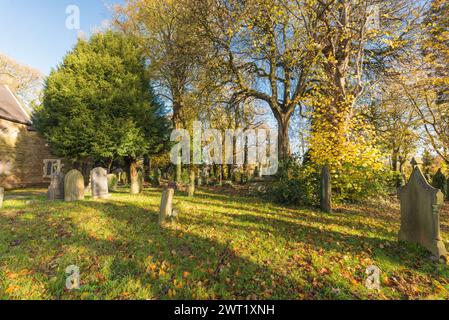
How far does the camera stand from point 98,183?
1024cm

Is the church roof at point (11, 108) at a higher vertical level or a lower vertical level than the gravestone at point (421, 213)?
higher

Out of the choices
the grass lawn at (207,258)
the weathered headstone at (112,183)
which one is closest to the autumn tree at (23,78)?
the weathered headstone at (112,183)

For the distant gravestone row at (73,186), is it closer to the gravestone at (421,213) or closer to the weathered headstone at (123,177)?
the weathered headstone at (123,177)

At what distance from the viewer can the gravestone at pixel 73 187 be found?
8.90 metres

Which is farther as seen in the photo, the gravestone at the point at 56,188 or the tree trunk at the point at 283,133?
the tree trunk at the point at 283,133

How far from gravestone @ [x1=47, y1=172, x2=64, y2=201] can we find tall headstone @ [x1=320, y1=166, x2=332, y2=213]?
37.9 feet

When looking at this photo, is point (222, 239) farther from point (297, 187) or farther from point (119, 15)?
point (119, 15)

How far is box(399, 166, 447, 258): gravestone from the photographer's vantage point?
4410 millimetres

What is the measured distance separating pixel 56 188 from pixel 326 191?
11.9 metres

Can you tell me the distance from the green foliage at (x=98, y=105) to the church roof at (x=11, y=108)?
179 inches

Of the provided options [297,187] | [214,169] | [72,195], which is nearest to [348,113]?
[297,187]

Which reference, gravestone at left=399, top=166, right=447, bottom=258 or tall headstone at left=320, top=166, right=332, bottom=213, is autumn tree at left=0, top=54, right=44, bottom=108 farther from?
gravestone at left=399, top=166, right=447, bottom=258

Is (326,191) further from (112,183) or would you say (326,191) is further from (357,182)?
(112,183)

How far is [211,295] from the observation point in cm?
307
